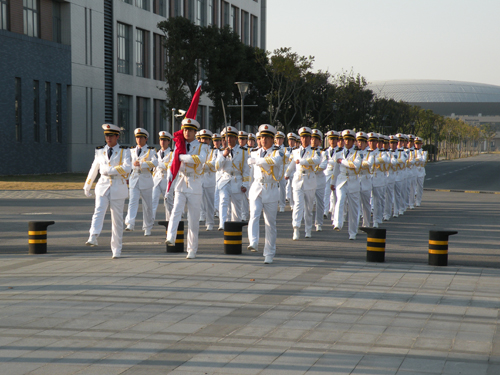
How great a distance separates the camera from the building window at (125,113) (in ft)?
147

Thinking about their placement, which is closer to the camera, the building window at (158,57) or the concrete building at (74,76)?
the concrete building at (74,76)

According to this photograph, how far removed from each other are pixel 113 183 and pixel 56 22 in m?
31.3

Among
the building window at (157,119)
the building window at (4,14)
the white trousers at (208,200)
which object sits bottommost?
the white trousers at (208,200)

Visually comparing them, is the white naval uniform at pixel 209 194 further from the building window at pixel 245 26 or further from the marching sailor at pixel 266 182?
the building window at pixel 245 26

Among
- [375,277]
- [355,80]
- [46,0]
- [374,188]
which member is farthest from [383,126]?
[375,277]

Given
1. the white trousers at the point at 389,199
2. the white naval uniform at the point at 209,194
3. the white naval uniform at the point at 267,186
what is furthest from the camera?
the white trousers at the point at 389,199

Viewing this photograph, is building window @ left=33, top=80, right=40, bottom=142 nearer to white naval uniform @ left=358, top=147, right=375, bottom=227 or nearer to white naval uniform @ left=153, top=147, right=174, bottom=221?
white naval uniform @ left=153, top=147, right=174, bottom=221

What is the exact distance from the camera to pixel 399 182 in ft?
64.0

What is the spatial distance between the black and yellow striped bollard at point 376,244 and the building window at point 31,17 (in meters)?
31.6

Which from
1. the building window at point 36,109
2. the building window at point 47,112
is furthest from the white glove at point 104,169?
the building window at point 47,112

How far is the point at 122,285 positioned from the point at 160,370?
131 inches

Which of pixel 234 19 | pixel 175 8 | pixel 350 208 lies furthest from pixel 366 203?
pixel 234 19

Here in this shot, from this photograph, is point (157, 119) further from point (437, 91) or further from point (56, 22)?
point (437, 91)

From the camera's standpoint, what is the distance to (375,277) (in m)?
9.23
